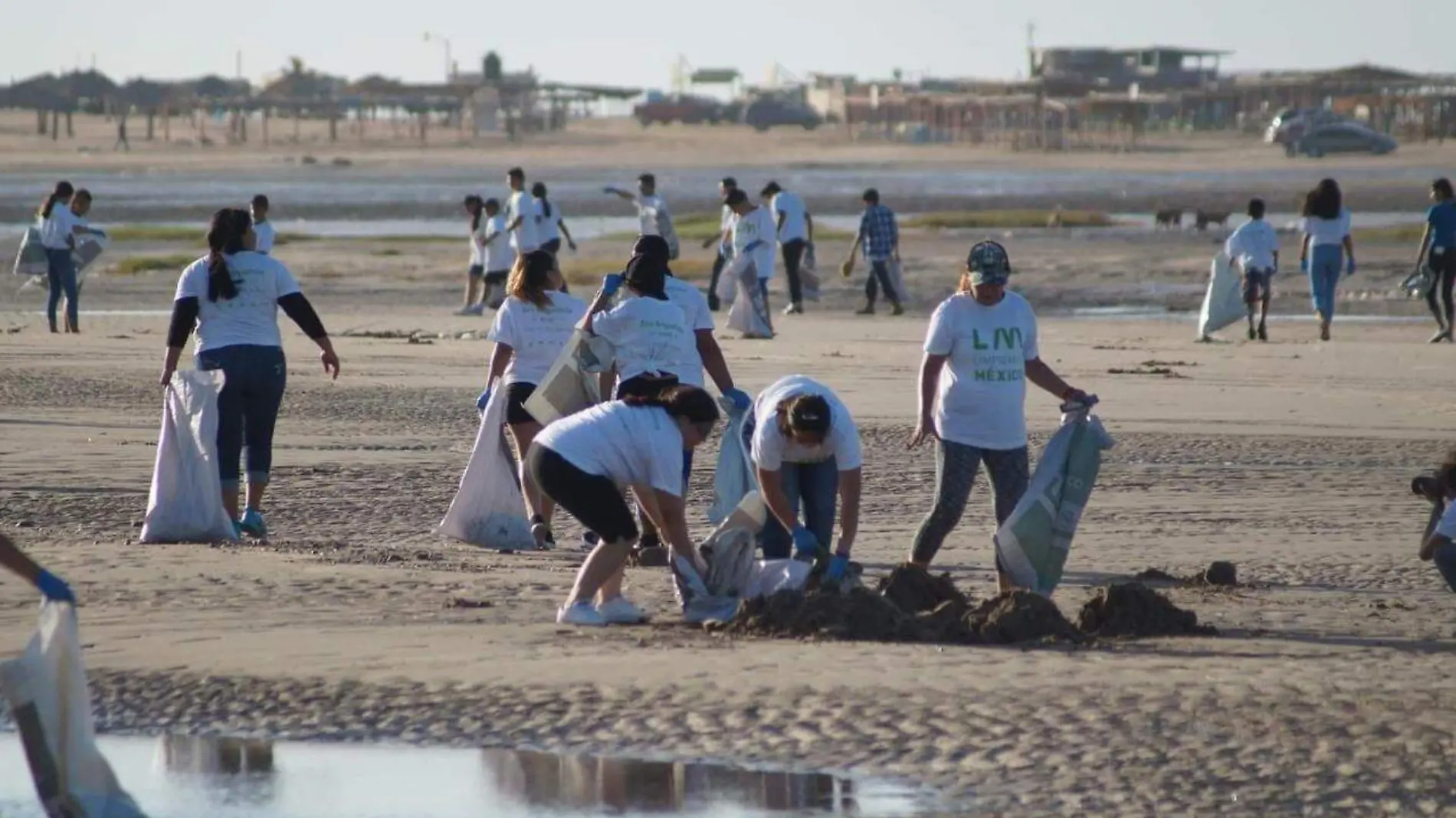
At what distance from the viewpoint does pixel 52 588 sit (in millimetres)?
5500

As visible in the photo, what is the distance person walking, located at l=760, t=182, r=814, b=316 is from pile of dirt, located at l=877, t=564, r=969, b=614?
13.8 metres

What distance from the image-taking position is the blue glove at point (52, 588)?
18.0ft

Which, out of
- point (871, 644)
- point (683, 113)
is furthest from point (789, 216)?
point (683, 113)

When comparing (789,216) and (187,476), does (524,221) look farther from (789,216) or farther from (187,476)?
(187,476)

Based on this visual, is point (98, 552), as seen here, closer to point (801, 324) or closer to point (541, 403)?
point (541, 403)

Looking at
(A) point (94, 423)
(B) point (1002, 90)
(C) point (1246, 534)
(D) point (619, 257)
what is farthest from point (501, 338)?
(B) point (1002, 90)

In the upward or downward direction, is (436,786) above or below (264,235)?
below

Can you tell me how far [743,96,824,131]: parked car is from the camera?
Result: 119 m

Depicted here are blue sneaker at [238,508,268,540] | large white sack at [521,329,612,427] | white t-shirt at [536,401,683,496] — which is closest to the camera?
white t-shirt at [536,401,683,496]

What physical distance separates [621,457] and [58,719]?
2.52 m

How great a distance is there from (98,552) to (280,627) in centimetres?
171

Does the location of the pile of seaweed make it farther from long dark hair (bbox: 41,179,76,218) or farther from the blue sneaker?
long dark hair (bbox: 41,179,76,218)

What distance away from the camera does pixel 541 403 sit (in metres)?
9.27

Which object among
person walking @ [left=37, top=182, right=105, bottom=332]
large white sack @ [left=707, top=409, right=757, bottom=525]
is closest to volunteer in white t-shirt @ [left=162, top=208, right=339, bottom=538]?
large white sack @ [left=707, top=409, right=757, bottom=525]
